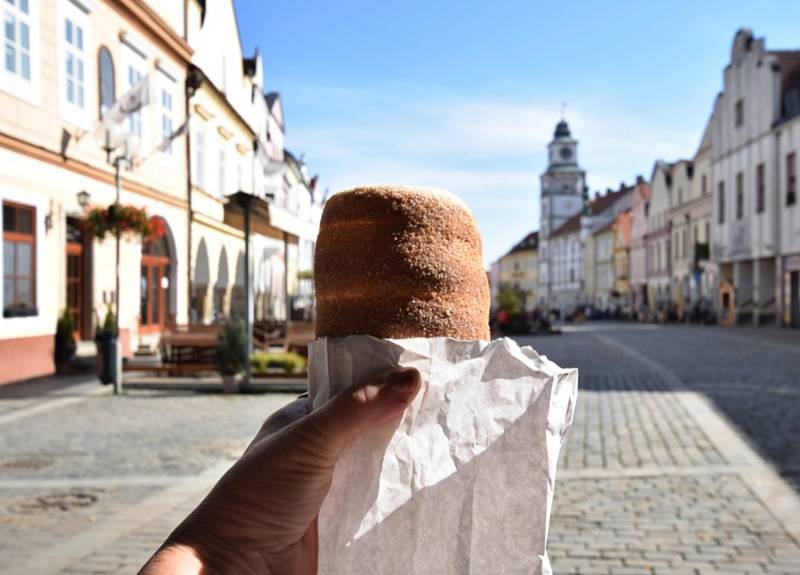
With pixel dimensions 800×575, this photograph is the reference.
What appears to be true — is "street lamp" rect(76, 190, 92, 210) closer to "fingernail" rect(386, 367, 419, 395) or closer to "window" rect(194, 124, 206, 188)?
"window" rect(194, 124, 206, 188)

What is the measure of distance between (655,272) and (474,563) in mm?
69712

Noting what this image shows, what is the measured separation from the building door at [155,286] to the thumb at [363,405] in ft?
59.6

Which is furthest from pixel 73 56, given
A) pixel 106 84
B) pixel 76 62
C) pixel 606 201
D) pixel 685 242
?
pixel 606 201

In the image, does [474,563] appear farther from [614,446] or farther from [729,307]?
[729,307]

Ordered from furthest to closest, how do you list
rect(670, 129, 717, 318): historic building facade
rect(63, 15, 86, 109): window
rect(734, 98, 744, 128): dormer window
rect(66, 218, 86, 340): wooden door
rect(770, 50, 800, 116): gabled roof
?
rect(670, 129, 717, 318): historic building facade → rect(734, 98, 744, 128): dormer window → rect(770, 50, 800, 116): gabled roof → rect(66, 218, 86, 340): wooden door → rect(63, 15, 86, 109): window

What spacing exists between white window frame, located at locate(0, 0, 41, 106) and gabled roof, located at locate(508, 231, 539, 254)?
11509 centimetres

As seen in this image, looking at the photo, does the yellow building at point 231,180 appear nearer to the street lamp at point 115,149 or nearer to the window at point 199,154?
the window at point 199,154

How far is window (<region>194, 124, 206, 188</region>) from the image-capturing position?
19.9m

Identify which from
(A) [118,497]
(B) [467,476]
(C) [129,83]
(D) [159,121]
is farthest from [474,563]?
(D) [159,121]

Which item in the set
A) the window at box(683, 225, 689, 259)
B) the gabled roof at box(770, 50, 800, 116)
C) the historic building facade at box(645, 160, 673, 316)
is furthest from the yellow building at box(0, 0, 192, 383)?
the historic building facade at box(645, 160, 673, 316)

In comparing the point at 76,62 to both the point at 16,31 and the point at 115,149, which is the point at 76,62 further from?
the point at 16,31

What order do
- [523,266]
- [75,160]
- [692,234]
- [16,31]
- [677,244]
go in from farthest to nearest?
[523,266], [677,244], [692,234], [75,160], [16,31]

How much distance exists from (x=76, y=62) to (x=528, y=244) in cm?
11803

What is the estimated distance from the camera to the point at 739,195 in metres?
43.8
